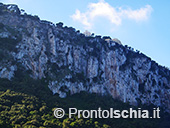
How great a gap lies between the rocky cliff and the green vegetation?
5446 mm

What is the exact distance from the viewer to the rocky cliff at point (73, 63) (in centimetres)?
6925

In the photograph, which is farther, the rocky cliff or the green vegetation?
the rocky cliff

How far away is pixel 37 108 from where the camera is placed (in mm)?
48188

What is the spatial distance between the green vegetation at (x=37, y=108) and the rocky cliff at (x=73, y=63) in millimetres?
5446

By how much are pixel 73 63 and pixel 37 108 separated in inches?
1461

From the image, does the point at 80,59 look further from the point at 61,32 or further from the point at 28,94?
the point at 28,94

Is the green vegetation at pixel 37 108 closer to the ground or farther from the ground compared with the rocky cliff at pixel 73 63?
closer to the ground

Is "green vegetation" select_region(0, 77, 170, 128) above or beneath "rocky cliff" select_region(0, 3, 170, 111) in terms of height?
beneath

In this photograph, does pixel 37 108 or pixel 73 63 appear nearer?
pixel 37 108

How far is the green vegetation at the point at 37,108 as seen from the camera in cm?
4106

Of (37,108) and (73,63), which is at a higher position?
(73,63)

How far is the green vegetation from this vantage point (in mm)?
41056

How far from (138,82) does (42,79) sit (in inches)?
1982

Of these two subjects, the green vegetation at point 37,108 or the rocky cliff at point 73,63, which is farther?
the rocky cliff at point 73,63
